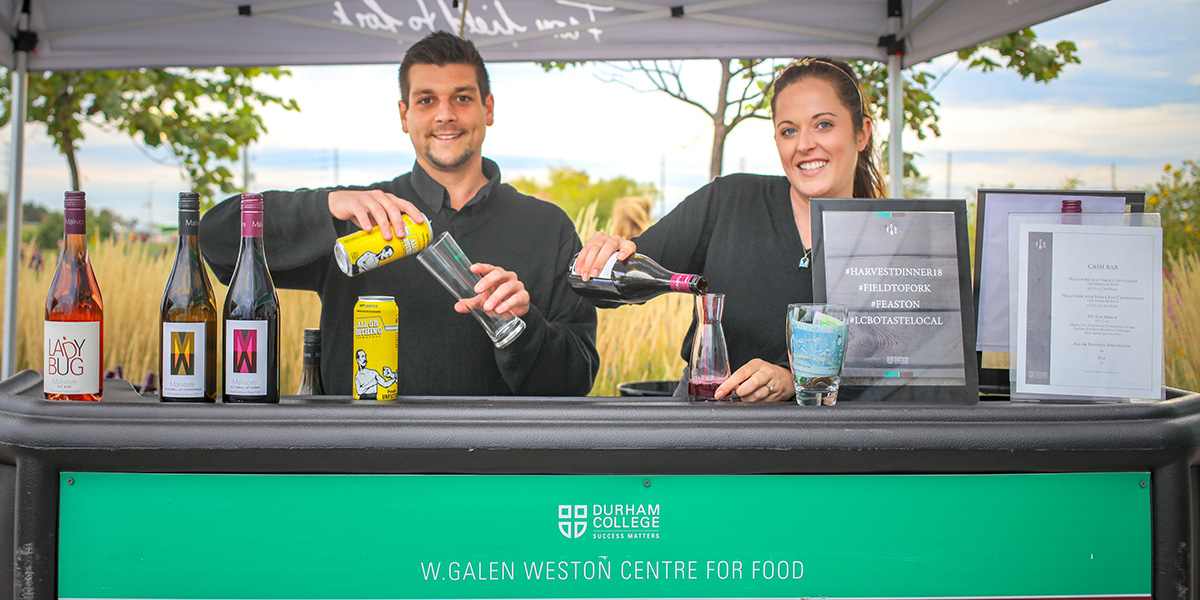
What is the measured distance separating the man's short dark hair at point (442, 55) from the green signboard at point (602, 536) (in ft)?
4.20

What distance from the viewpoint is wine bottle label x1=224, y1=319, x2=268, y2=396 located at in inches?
44.9

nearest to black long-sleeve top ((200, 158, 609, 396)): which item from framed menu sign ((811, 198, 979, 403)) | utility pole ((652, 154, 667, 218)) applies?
framed menu sign ((811, 198, 979, 403))

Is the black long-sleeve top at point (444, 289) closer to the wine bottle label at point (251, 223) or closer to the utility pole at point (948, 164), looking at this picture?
the wine bottle label at point (251, 223)

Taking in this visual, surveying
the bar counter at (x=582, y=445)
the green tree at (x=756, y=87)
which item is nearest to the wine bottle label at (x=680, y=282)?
the bar counter at (x=582, y=445)

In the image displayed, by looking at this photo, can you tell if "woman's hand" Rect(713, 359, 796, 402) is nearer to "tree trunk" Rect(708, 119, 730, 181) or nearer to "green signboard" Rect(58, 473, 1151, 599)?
"green signboard" Rect(58, 473, 1151, 599)

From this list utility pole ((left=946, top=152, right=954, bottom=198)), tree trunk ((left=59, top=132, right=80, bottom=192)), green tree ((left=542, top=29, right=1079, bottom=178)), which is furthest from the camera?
tree trunk ((left=59, top=132, right=80, bottom=192))

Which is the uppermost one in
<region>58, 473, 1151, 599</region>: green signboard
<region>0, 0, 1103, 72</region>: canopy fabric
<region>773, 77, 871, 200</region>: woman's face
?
<region>0, 0, 1103, 72</region>: canopy fabric

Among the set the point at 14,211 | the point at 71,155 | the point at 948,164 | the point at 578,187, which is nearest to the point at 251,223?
the point at 14,211

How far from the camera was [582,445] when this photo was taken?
108cm

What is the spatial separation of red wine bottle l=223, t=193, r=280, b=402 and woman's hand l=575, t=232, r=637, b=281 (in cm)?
52

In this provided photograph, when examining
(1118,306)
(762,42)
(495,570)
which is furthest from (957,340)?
(762,42)

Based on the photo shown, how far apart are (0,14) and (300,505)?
2.52m

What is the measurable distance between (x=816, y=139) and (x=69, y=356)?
1470 mm

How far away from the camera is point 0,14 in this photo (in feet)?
8.52
